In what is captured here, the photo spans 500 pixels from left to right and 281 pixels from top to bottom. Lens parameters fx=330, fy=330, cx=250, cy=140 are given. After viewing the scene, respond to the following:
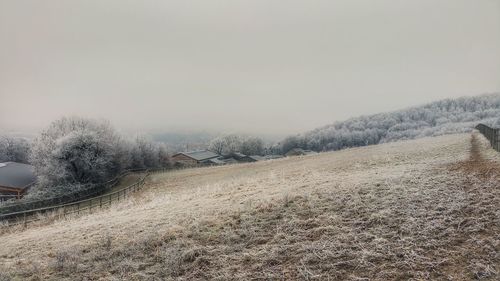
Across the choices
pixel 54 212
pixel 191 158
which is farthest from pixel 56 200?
pixel 191 158

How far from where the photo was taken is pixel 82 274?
31.5 ft

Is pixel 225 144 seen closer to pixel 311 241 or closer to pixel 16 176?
pixel 16 176

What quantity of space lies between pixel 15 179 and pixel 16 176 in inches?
86.1

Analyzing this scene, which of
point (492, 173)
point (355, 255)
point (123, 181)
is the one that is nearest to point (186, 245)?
point (355, 255)

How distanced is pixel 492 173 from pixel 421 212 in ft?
20.7

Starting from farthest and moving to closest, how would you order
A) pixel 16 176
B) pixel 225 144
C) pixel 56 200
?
1. pixel 225 144
2. pixel 16 176
3. pixel 56 200

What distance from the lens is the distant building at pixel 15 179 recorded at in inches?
1964

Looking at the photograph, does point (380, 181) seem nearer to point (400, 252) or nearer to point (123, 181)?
point (400, 252)

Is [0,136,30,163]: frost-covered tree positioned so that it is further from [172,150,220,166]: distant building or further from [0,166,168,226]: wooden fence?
[0,166,168,226]: wooden fence

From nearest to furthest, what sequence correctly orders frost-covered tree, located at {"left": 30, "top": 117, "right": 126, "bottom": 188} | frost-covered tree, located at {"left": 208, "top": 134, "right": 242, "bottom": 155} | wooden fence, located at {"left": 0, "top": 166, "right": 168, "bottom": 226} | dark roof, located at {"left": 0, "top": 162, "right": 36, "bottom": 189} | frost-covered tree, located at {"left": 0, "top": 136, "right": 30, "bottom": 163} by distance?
wooden fence, located at {"left": 0, "top": 166, "right": 168, "bottom": 226}, frost-covered tree, located at {"left": 30, "top": 117, "right": 126, "bottom": 188}, dark roof, located at {"left": 0, "top": 162, "right": 36, "bottom": 189}, frost-covered tree, located at {"left": 0, "top": 136, "right": 30, "bottom": 163}, frost-covered tree, located at {"left": 208, "top": 134, "right": 242, "bottom": 155}

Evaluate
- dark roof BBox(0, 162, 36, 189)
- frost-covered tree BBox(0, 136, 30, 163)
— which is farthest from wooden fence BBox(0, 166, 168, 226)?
frost-covered tree BBox(0, 136, 30, 163)

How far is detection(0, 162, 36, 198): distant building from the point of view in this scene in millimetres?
49875

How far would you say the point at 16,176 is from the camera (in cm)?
5556

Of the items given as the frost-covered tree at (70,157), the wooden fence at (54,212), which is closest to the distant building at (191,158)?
the frost-covered tree at (70,157)
